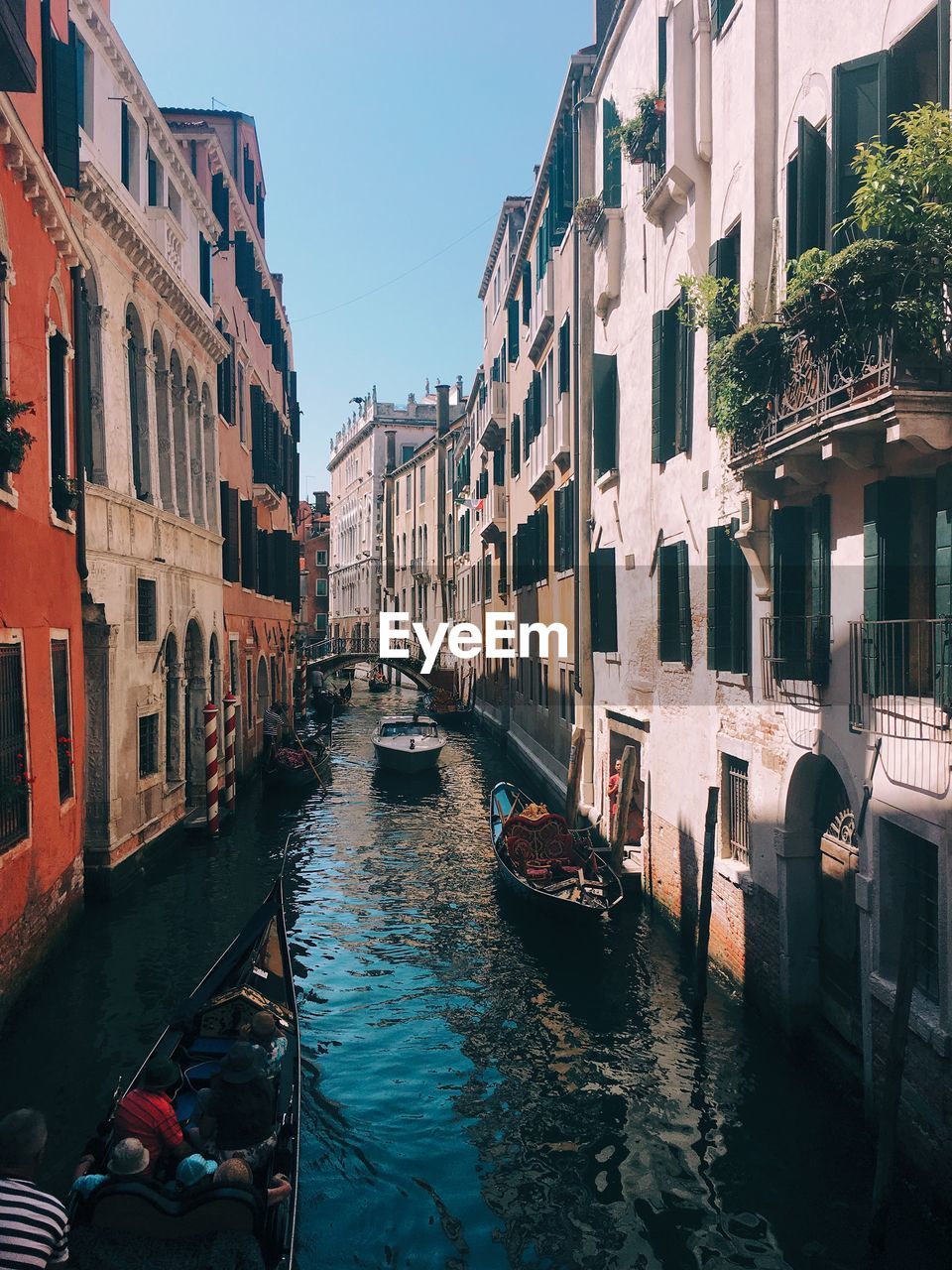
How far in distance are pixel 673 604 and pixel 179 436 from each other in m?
9.99

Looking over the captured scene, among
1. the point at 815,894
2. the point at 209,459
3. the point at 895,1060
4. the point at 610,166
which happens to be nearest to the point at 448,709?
the point at 209,459

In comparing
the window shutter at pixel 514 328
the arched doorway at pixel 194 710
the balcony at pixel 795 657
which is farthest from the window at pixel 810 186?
the window shutter at pixel 514 328

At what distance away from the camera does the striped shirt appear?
13.3ft

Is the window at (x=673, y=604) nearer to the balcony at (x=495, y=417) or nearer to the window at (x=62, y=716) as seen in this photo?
the window at (x=62, y=716)

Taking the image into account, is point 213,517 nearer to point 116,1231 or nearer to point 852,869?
point 852,869

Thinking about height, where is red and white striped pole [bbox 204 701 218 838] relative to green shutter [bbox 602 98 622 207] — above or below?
below

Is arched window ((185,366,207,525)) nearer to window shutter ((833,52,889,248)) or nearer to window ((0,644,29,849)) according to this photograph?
window ((0,644,29,849))

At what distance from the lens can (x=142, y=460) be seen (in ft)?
51.5

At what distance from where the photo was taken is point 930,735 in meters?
6.25

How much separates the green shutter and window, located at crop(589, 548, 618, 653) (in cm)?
515

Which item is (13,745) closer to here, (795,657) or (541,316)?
(795,657)

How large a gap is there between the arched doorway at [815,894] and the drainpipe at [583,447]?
8.34 metres

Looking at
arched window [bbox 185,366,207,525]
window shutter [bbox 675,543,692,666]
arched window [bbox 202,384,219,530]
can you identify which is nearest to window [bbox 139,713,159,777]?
arched window [bbox 185,366,207,525]

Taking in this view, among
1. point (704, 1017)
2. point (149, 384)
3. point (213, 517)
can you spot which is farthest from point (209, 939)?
point (213, 517)
